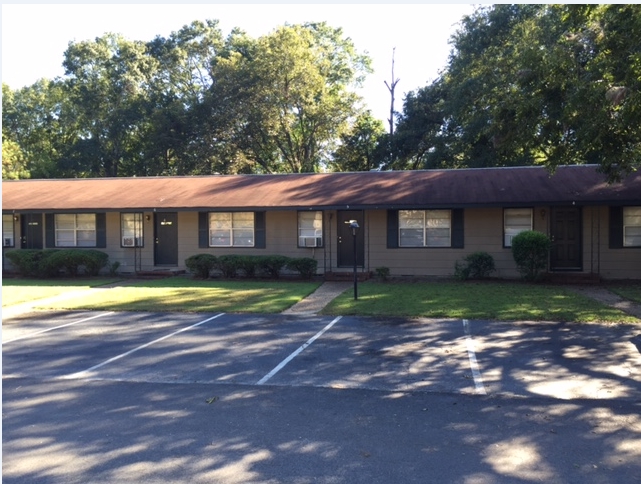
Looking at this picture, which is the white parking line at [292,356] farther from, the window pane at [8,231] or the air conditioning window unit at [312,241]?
the window pane at [8,231]

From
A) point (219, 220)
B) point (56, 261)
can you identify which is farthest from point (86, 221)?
point (219, 220)

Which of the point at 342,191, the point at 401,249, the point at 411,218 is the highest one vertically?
the point at 342,191

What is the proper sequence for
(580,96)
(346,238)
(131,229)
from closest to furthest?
(580,96) < (346,238) < (131,229)

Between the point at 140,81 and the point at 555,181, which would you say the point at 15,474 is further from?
the point at 140,81

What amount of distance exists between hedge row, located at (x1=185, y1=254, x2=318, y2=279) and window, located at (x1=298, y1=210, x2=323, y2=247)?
1092mm

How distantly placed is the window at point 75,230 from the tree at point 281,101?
1465cm

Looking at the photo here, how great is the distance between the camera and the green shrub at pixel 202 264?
18875 mm

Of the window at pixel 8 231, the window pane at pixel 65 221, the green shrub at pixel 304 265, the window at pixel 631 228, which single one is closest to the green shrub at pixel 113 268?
the window pane at pixel 65 221

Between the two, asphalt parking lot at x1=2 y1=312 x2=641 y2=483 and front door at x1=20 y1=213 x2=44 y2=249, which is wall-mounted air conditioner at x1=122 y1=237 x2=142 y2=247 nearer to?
front door at x1=20 y1=213 x2=44 y2=249

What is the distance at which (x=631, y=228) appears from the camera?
17.8 meters

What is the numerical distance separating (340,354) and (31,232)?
1689cm

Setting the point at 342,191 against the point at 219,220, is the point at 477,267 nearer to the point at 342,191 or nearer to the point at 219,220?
the point at 342,191

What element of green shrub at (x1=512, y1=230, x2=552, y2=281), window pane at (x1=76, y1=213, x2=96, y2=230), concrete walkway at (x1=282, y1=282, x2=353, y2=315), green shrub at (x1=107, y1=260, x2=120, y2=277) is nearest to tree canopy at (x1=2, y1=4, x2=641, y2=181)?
green shrub at (x1=512, y1=230, x2=552, y2=281)

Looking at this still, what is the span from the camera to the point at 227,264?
1886cm
